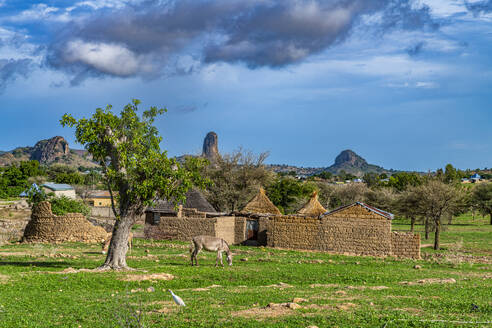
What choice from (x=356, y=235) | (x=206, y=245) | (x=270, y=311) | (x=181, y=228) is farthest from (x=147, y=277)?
(x=181, y=228)

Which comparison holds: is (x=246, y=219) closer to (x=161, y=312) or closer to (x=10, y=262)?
(x=10, y=262)

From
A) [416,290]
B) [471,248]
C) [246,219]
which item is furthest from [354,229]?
[416,290]

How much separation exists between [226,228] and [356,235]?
896 centimetres

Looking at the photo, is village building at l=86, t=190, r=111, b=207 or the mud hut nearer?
the mud hut

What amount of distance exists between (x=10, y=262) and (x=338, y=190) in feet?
203

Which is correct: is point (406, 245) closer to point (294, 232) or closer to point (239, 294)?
point (294, 232)

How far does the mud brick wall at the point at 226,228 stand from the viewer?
32.5m

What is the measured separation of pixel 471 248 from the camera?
34938mm

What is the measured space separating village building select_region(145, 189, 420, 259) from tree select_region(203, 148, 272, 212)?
22.2m

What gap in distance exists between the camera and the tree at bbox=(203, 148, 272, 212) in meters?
57.3

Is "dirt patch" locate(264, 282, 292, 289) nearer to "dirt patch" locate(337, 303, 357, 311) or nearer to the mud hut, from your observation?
"dirt patch" locate(337, 303, 357, 311)

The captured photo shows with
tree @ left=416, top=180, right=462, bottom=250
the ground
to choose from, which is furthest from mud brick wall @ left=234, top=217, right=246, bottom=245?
tree @ left=416, top=180, right=462, bottom=250

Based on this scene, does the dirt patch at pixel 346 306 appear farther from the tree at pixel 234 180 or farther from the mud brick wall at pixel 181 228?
the tree at pixel 234 180

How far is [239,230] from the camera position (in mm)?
34281
